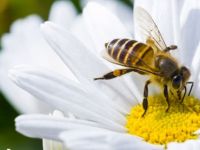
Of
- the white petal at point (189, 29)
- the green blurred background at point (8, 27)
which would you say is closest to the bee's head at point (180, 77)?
the white petal at point (189, 29)

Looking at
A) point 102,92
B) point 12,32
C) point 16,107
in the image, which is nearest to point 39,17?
point 12,32

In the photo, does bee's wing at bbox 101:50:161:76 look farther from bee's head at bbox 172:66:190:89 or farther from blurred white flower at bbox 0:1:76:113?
blurred white flower at bbox 0:1:76:113

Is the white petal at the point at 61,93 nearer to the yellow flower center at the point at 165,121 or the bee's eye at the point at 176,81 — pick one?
the yellow flower center at the point at 165,121

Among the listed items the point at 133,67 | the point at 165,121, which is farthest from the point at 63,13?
the point at 165,121

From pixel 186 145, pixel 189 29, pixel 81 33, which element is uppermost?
pixel 81 33

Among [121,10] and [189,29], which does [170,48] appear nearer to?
[189,29]

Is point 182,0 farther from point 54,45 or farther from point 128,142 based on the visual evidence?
point 128,142
